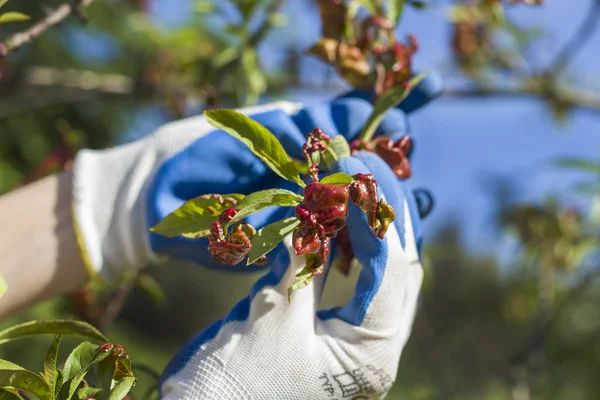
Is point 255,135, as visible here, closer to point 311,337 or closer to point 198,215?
point 198,215

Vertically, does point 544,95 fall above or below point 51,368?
below

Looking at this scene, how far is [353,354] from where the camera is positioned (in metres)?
0.50

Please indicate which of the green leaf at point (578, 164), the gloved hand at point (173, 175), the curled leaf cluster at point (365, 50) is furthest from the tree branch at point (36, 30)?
the green leaf at point (578, 164)

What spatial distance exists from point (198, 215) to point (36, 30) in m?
0.32

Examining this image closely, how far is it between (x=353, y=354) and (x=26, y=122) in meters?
2.67

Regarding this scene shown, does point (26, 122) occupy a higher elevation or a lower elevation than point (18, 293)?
lower

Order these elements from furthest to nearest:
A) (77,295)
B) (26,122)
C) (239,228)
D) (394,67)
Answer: (26,122) → (77,295) → (394,67) → (239,228)

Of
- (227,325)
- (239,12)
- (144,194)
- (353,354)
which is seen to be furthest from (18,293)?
(239,12)

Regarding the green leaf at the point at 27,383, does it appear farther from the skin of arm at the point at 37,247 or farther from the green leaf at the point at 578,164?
the green leaf at the point at 578,164

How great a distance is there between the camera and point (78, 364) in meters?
0.43

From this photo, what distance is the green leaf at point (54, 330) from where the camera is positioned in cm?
45

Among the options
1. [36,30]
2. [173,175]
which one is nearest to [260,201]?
[173,175]

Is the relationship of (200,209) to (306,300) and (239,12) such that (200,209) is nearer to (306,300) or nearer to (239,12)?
(306,300)

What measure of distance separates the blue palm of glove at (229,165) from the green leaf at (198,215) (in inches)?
6.0
